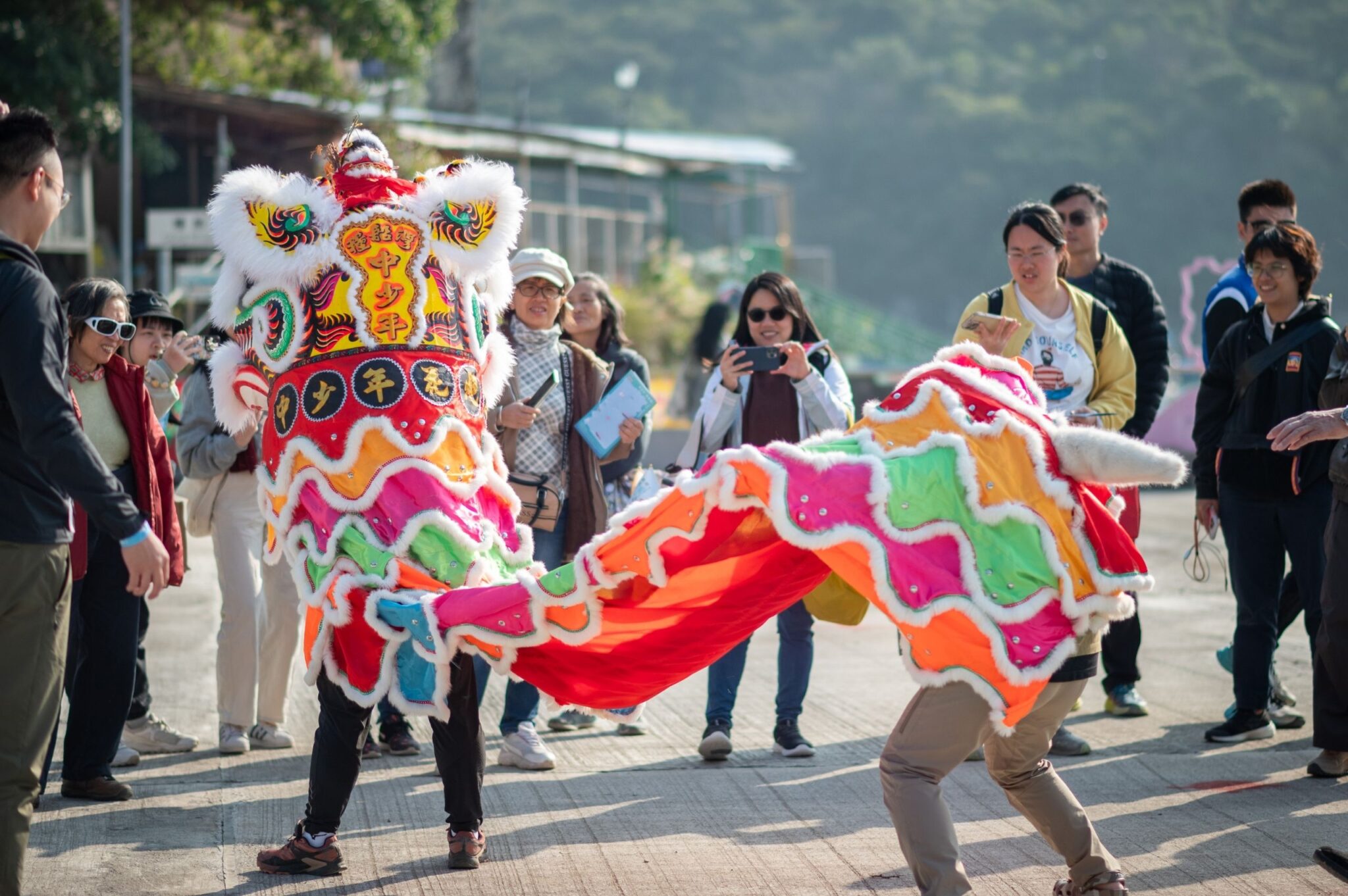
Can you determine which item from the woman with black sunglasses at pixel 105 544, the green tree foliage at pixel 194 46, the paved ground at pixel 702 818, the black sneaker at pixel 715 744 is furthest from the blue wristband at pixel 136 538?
the green tree foliage at pixel 194 46

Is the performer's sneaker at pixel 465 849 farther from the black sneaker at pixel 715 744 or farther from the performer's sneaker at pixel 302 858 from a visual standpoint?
Answer: the black sneaker at pixel 715 744

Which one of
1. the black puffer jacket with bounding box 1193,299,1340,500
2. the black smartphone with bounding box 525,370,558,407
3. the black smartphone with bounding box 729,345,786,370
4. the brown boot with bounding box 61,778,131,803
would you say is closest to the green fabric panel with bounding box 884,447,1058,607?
the black smartphone with bounding box 729,345,786,370

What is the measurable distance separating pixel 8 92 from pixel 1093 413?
15294 mm

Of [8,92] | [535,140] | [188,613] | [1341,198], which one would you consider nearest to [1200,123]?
[1341,198]

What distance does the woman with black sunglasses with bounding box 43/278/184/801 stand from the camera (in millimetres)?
5434

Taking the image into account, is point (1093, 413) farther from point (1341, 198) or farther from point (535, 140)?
point (1341, 198)

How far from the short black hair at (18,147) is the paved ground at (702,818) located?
6.93ft

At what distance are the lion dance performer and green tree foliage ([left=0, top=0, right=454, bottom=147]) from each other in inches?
572

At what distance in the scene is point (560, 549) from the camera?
21.0 ft

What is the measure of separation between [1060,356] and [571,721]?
8.85 ft

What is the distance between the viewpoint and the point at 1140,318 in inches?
274

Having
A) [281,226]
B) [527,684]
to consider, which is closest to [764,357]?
[527,684]

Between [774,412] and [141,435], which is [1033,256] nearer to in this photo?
[774,412]

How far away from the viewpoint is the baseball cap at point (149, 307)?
601 centimetres
